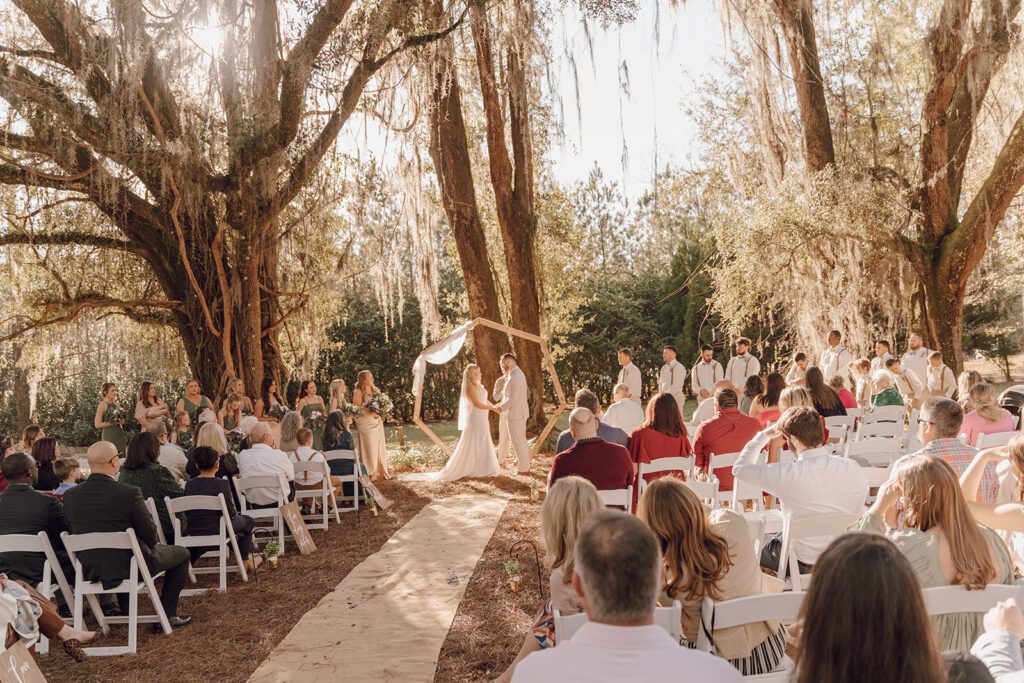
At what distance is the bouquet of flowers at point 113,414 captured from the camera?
9.05 meters

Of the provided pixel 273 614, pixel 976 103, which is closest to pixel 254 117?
pixel 273 614

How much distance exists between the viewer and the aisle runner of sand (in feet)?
Result: 14.1

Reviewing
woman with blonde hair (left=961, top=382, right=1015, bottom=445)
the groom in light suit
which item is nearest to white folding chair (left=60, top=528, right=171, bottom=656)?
woman with blonde hair (left=961, top=382, right=1015, bottom=445)

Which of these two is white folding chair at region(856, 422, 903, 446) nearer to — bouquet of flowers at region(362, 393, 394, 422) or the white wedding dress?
Answer: the white wedding dress

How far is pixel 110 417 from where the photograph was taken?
29.7ft

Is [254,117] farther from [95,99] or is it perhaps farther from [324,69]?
[95,99]

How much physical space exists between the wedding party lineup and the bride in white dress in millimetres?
34

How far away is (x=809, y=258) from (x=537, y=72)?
5417 mm

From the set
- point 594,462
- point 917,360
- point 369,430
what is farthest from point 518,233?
point 594,462

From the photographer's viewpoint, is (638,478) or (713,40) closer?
(638,478)

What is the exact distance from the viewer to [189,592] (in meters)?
5.86

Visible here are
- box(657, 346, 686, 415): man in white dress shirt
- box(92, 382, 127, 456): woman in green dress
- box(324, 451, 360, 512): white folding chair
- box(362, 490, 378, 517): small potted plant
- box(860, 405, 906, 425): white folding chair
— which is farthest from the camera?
box(657, 346, 686, 415): man in white dress shirt

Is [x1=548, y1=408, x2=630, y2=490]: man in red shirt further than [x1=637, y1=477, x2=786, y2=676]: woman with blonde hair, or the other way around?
[x1=548, y1=408, x2=630, y2=490]: man in red shirt

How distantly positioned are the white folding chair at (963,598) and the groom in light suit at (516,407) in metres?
8.06
